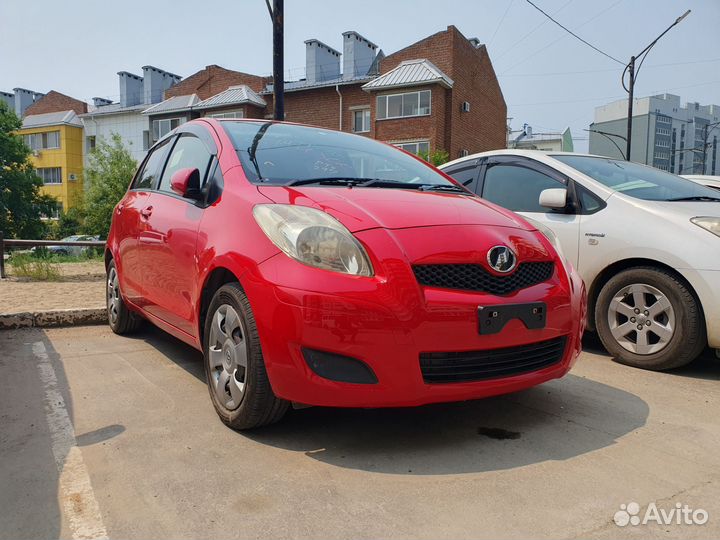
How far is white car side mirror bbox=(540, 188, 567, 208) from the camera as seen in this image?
4.28m

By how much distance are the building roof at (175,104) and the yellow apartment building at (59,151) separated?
9880 millimetres

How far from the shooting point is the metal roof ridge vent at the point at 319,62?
33.2 meters

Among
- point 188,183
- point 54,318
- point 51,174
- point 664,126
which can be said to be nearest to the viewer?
point 188,183

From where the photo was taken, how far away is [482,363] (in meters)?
2.49

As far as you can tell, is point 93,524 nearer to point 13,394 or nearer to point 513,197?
point 13,394

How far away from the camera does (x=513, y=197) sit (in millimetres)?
4969

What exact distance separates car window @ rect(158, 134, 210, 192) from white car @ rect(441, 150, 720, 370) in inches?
96.3

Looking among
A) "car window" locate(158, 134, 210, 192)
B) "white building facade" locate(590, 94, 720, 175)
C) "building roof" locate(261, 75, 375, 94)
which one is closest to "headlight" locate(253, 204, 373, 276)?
"car window" locate(158, 134, 210, 192)

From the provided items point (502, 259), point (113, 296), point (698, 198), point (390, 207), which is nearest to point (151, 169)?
point (113, 296)

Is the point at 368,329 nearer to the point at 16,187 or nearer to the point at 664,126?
the point at 16,187

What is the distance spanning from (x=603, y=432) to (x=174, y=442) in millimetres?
1980

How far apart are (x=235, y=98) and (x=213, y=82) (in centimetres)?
416

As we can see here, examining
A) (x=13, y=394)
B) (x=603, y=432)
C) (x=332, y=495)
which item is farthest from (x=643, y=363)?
(x=13, y=394)

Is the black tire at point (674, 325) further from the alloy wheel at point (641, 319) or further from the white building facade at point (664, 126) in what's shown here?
the white building facade at point (664, 126)
